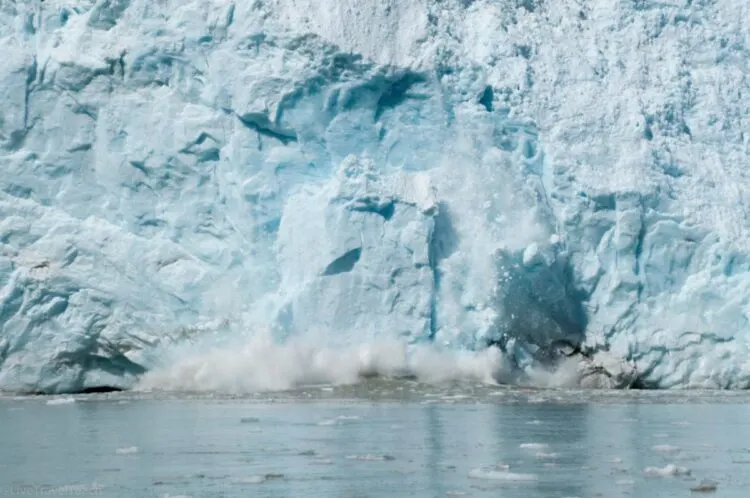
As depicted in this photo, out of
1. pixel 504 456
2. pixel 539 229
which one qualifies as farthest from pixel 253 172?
pixel 504 456

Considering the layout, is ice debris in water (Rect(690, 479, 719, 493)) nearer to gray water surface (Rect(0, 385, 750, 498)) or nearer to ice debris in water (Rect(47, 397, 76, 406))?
gray water surface (Rect(0, 385, 750, 498))

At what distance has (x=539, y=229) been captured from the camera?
14578 millimetres

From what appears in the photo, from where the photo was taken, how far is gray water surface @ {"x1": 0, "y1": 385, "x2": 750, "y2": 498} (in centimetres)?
746

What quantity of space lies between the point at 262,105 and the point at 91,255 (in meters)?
2.25

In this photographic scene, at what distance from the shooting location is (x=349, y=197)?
14.4 m

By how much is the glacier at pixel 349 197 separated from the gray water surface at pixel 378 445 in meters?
0.85

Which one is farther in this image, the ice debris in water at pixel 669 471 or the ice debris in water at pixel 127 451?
the ice debris in water at pixel 127 451

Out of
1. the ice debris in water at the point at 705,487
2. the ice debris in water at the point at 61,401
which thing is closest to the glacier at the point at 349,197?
the ice debris in water at the point at 61,401

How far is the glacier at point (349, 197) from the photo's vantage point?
14.3 metres

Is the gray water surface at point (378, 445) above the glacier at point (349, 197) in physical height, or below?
below

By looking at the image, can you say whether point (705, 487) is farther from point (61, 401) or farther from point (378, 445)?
point (61, 401)

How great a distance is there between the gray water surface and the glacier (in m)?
0.85

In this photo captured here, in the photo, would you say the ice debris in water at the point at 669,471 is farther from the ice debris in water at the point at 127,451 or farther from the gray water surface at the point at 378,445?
the ice debris in water at the point at 127,451

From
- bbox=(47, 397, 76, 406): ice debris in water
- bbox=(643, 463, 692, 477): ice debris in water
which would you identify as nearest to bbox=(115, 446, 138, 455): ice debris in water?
bbox=(643, 463, 692, 477): ice debris in water
